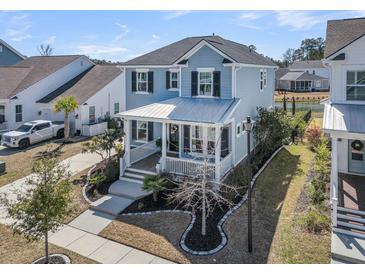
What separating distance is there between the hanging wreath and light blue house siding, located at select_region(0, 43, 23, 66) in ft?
131

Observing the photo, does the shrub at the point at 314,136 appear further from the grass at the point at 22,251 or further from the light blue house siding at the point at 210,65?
the grass at the point at 22,251

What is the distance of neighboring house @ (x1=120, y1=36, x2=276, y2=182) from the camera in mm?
16844

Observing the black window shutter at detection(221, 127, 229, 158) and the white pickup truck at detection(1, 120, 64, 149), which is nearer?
the black window shutter at detection(221, 127, 229, 158)

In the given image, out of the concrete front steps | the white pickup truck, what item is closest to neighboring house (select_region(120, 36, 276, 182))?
the concrete front steps

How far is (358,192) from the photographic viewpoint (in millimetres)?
14484

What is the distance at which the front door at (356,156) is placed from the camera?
16.5m

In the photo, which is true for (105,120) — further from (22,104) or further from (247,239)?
(247,239)

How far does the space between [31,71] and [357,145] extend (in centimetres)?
3040

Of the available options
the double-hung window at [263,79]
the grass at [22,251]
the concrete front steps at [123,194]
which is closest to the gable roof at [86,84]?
the concrete front steps at [123,194]

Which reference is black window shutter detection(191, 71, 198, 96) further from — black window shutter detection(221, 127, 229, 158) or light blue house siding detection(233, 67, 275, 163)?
black window shutter detection(221, 127, 229, 158)

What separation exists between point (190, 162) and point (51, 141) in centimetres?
1517

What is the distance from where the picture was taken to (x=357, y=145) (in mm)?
16594

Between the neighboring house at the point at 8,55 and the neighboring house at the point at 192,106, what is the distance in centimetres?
2517

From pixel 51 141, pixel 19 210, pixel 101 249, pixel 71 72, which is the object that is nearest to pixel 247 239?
pixel 101 249
